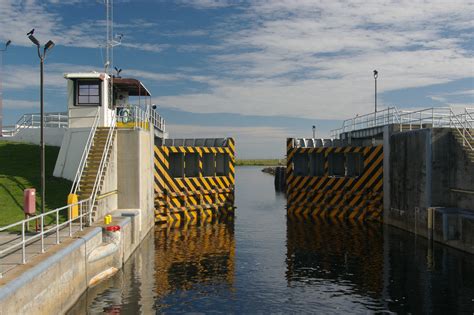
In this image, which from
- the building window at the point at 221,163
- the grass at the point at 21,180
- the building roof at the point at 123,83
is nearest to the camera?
the grass at the point at 21,180

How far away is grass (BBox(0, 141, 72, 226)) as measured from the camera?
19844 mm

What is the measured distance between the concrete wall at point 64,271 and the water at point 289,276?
0.61 m

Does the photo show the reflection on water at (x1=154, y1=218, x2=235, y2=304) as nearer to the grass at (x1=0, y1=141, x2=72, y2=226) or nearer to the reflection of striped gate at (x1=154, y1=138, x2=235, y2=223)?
the reflection of striped gate at (x1=154, y1=138, x2=235, y2=223)

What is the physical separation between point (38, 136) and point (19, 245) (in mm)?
18754

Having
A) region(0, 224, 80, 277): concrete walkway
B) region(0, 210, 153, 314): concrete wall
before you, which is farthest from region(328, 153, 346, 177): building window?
region(0, 224, 80, 277): concrete walkway

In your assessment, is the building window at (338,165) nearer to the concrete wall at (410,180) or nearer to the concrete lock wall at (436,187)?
the concrete wall at (410,180)

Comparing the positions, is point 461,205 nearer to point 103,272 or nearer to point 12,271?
point 103,272

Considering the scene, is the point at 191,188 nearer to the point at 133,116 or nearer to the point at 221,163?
the point at 221,163

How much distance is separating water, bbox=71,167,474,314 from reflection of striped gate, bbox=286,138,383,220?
196 inches

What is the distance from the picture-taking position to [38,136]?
31297 millimetres

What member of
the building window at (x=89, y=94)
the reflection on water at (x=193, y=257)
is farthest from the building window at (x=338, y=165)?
the building window at (x=89, y=94)

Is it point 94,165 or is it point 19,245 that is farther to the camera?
point 94,165

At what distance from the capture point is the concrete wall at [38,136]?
97.4ft

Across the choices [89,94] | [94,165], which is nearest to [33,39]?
[94,165]
